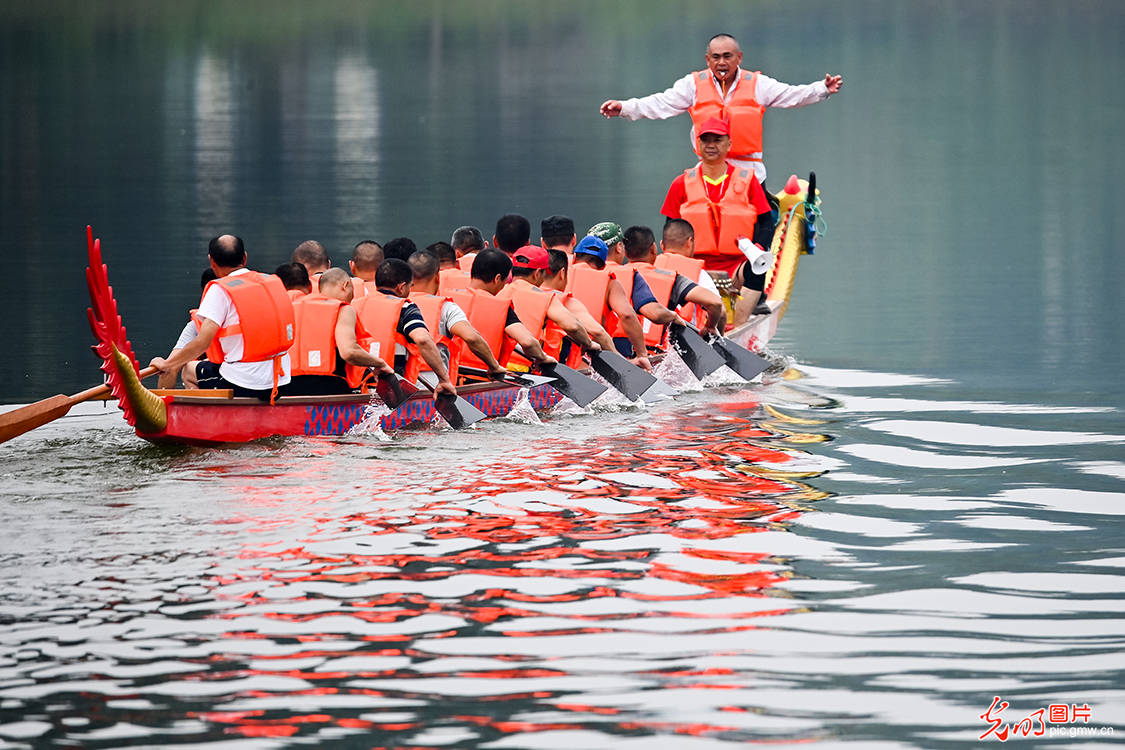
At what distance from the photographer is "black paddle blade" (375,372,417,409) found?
1212 cm

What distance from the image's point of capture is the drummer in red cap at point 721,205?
1650cm

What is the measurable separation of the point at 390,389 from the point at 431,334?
2.24 feet

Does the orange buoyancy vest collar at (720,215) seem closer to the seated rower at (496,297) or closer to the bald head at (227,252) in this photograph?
the seated rower at (496,297)

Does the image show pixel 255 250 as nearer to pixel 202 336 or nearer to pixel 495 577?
pixel 202 336

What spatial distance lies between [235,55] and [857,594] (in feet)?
230

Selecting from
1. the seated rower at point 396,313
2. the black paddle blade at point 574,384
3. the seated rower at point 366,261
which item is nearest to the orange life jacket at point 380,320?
the seated rower at point 396,313

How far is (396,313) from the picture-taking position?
1236 centimetres

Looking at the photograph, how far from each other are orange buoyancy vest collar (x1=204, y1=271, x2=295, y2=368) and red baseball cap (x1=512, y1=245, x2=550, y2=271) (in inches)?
99.4

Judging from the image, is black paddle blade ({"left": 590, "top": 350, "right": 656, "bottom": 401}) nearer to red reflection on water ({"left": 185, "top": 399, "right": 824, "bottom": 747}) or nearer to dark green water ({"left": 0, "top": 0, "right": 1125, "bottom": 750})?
dark green water ({"left": 0, "top": 0, "right": 1125, "bottom": 750})

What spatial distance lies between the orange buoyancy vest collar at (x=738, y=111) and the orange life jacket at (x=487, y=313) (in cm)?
417

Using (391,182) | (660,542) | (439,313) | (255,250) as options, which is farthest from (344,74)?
(660,542)

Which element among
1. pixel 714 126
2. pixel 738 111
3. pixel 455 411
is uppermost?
pixel 738 111

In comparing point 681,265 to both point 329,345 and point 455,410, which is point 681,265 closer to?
point 455,410

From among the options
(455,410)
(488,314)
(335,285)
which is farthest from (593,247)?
(335,285)
